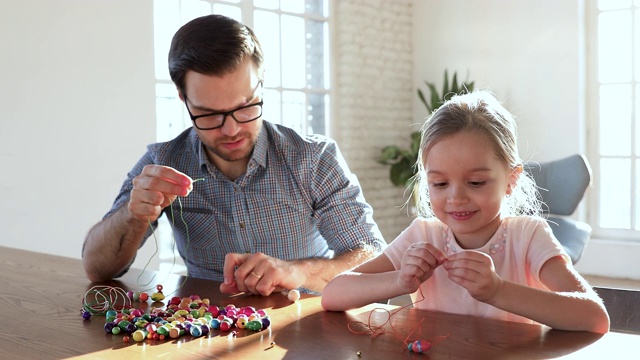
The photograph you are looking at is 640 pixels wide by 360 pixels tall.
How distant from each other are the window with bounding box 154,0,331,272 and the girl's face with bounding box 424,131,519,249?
386 cm

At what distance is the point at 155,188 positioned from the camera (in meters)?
1.85

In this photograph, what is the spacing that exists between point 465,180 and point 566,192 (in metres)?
2.96

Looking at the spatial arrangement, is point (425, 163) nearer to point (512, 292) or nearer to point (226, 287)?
point (512, 292)

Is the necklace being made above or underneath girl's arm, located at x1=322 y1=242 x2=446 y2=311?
above

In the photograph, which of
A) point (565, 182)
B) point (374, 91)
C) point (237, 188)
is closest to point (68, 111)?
point (237, 188)

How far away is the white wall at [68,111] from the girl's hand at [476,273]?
350cm

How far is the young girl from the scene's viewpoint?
Answer: 1.42 meters

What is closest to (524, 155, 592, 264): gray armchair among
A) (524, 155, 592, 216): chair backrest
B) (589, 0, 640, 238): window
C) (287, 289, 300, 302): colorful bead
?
(524, 155, 592, 216): chair backrest

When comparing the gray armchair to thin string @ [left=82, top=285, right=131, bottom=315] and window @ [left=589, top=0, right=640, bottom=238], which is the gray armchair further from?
thin string @ [left=82, top=285, right=131, bottom=315]

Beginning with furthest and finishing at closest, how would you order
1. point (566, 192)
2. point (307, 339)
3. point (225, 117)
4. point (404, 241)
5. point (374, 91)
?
point (374, 91) < point (566, 192) < point (225, 117) < point (404, 241) < point (307, 339)

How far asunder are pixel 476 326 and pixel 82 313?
0.83 metres

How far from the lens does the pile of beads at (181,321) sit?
1413mm

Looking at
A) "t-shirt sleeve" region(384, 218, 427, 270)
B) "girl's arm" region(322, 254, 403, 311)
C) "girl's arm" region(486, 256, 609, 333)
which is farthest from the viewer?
"t-shirt sleeve" region(384, 218, 427, 270)

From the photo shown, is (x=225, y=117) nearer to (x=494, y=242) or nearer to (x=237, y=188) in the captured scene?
(x=237, y=188)
